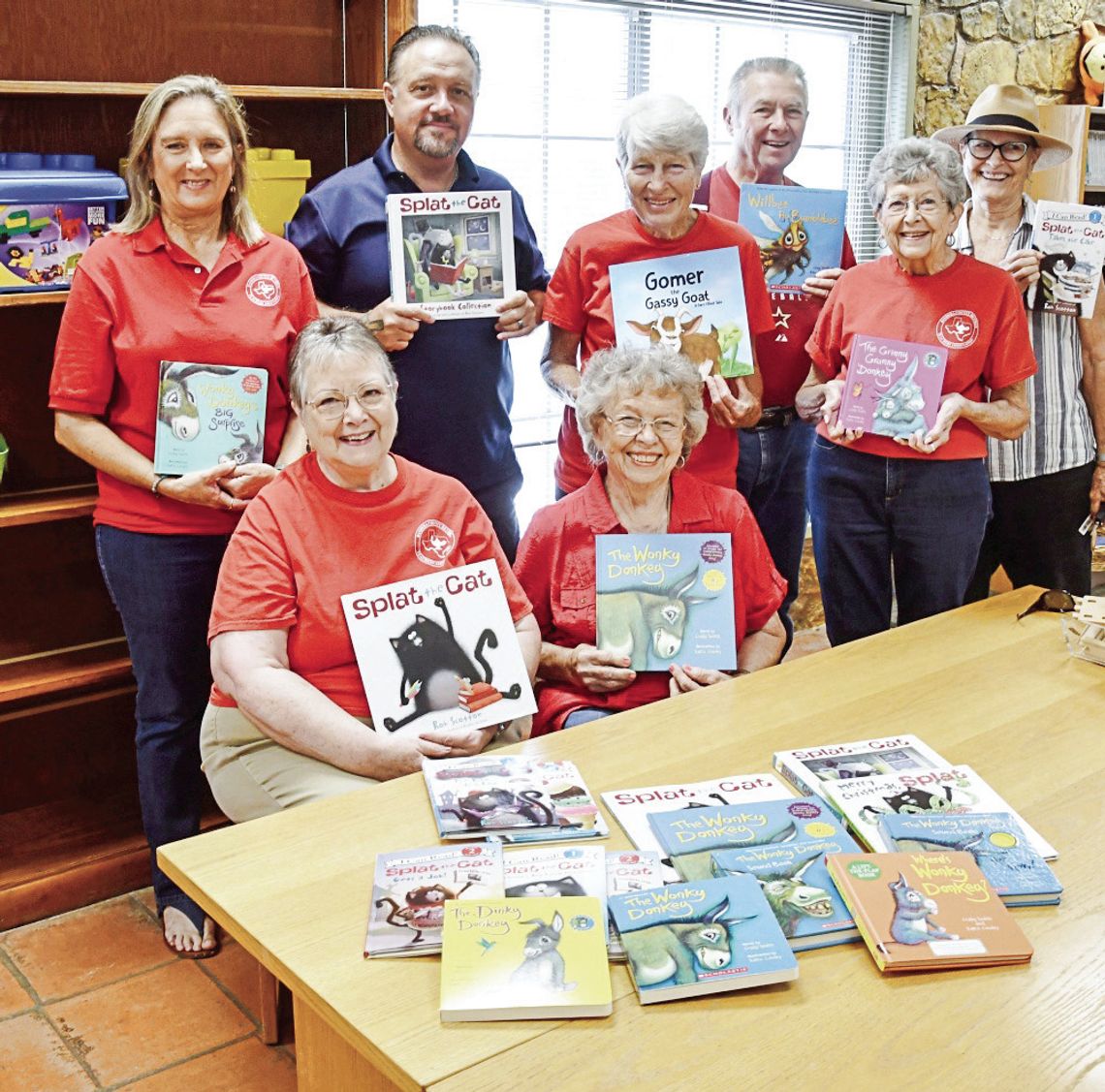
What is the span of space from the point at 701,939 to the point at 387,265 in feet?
5.62

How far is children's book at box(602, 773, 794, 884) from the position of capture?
169cm

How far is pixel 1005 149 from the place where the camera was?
3020 mm

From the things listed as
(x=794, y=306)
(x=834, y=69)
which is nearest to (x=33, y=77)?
(x=794, y=306)

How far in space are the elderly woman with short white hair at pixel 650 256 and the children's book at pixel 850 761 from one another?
1057mm

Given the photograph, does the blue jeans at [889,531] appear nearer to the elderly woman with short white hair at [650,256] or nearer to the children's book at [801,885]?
the elderly woman with short white hair at [650,256]

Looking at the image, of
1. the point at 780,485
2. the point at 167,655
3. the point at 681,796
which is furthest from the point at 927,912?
the point at 780,485

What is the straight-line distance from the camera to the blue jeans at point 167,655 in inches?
99.4

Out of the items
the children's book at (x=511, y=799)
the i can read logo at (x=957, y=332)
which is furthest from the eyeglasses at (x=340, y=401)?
the i can read logo at (x=957, y=332)

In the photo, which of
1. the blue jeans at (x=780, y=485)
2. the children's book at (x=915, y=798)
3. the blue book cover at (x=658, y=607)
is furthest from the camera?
the blue jeans at (x=780, y=485)

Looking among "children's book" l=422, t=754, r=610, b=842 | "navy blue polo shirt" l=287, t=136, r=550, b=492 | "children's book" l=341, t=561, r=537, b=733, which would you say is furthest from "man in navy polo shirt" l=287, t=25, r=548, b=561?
"children's book" l=422, t=754, r=610, b=842

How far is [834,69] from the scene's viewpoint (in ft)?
14.9

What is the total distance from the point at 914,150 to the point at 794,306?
488mm

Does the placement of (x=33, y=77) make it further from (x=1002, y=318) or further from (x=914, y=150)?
(x=1002, y=318)

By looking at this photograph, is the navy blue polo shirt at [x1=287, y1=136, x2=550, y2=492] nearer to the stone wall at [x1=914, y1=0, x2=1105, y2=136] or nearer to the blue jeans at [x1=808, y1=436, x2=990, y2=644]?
the blue jeans at [x1=808, y1=436, x2=990, y2=644]
